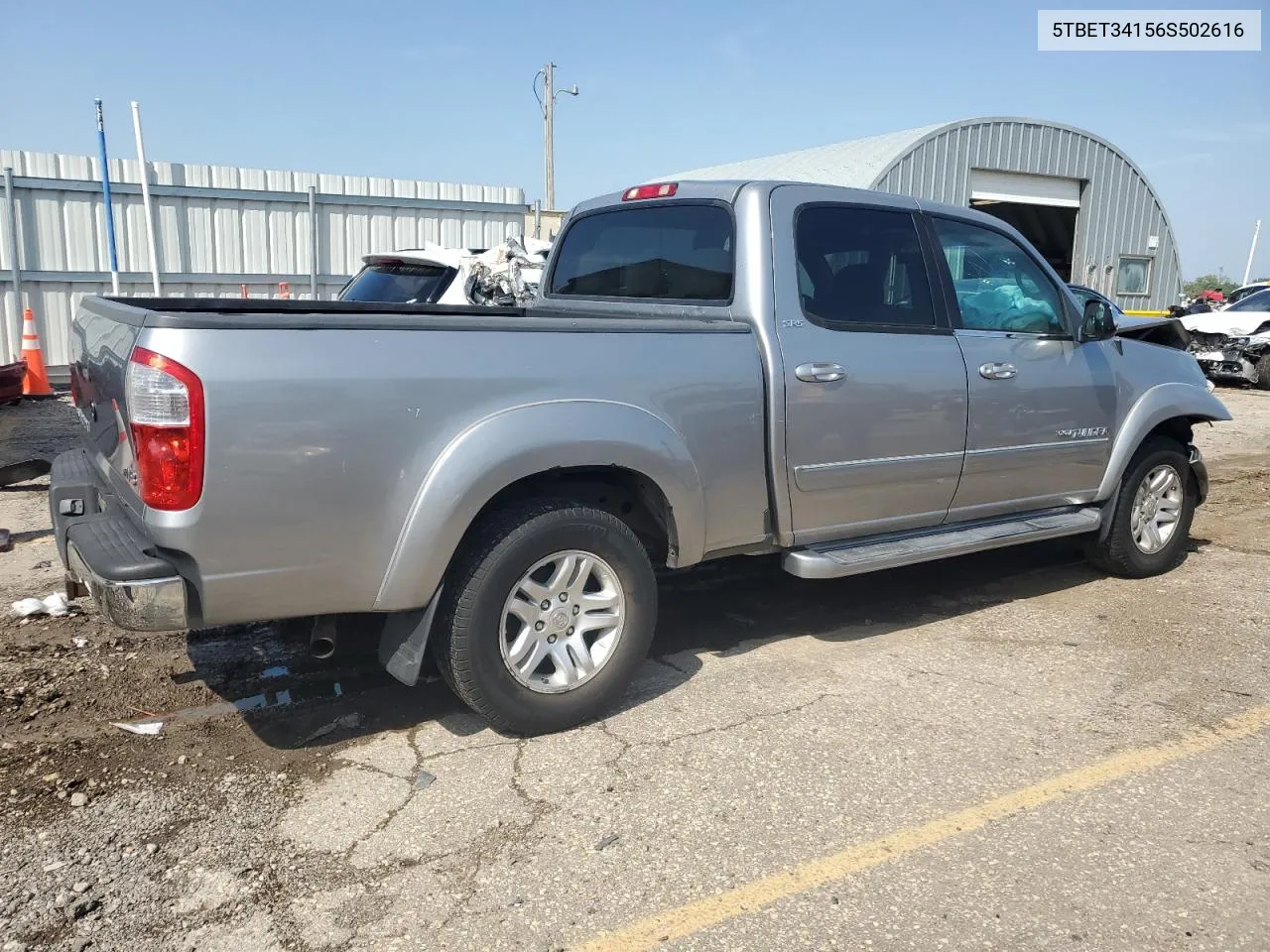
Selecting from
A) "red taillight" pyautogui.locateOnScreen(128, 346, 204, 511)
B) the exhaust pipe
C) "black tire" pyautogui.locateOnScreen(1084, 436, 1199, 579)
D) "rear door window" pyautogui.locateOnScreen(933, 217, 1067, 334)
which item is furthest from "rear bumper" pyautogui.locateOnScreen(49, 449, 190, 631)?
"black tire" pyautogui.locateOnScreen(1084, 436, 1199, 579)

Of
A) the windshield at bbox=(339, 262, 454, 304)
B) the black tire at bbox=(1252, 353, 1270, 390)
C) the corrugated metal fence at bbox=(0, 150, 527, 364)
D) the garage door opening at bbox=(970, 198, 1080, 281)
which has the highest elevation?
the garage door opening at bbox=(970, 198, 1080, 281)

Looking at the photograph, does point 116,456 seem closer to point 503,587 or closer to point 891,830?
point 503,587

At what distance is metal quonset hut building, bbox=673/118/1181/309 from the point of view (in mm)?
19016

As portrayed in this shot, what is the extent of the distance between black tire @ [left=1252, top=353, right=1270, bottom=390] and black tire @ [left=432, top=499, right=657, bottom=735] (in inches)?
664

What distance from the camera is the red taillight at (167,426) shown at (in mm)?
2803

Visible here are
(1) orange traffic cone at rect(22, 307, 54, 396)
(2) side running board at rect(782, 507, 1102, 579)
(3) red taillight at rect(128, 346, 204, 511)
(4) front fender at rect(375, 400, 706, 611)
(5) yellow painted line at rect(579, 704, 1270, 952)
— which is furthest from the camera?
(1) orange traffic cone at rect(22, 307, 54, 396)

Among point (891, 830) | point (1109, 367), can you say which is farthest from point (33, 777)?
point (1109, 367)

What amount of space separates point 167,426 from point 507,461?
1015 mm

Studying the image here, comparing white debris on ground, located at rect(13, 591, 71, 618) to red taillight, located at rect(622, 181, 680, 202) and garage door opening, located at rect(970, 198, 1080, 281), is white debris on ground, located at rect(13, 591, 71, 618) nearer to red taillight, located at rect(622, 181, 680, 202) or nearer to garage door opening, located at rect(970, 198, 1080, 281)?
red taillight, located at rect(622, 181, 680, 202)

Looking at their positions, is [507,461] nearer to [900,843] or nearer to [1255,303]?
[900,843]

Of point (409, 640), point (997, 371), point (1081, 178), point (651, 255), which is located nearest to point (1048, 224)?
point (1081, 178)

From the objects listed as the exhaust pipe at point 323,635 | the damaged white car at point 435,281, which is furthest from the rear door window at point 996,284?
the damaged white car at point 435,281

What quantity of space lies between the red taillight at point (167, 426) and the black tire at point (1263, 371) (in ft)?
60.1

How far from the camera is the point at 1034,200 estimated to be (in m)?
21.0
